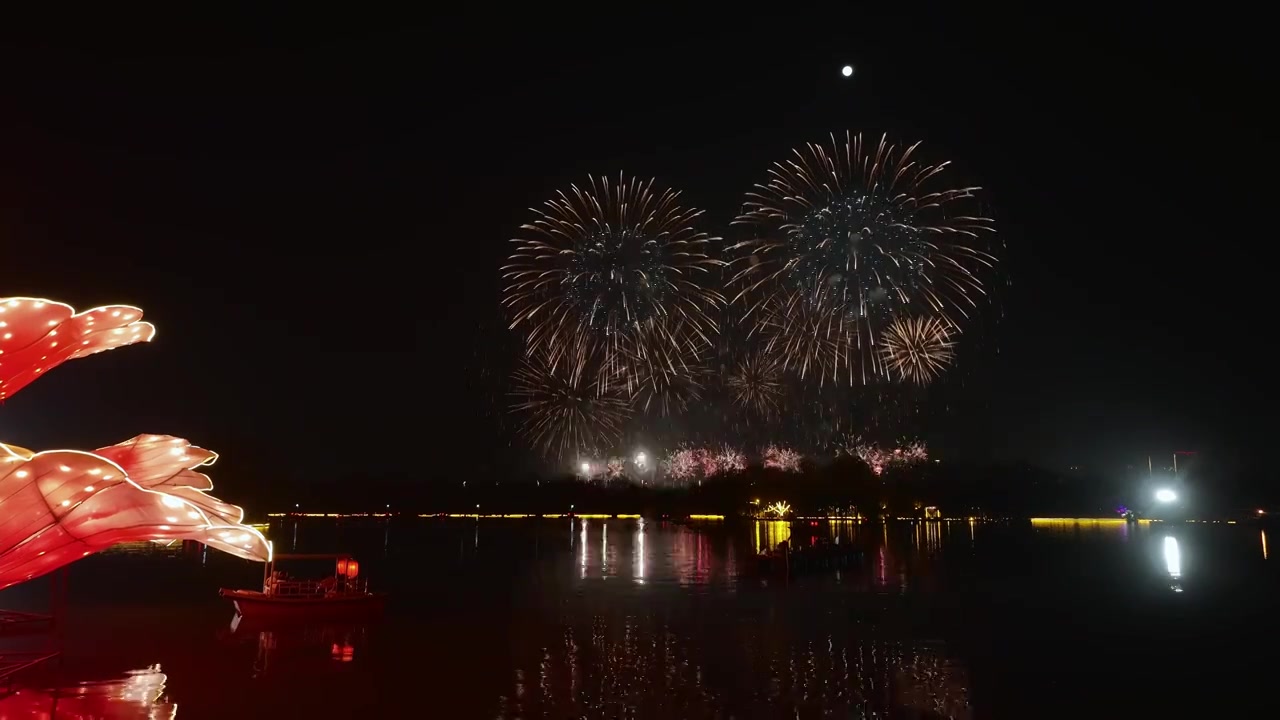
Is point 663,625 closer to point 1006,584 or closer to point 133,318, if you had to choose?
point 133,318

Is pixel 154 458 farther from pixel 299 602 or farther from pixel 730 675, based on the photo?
pixel 299 602

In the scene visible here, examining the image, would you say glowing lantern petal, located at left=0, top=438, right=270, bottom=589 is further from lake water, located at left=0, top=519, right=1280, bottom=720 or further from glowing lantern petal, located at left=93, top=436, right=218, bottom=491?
lake water, located at left=0, top=519, right=1280, bottom=720

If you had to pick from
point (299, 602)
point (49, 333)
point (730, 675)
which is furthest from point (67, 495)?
point (299, 602)

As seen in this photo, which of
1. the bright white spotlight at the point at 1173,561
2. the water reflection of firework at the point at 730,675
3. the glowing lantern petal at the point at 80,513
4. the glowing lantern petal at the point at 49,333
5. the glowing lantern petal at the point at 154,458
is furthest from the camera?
the bright white spotlight at the point at 1173,561

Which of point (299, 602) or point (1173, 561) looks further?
point (1173, 561)

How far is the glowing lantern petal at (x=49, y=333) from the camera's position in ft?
32.5

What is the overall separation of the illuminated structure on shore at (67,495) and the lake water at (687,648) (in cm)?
772

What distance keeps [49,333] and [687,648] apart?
17905mm

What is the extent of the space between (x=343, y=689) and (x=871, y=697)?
11.1 meters

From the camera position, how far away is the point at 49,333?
1021cm

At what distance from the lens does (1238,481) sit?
17988 cm

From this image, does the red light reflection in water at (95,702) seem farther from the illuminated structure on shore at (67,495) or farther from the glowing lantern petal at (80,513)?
the glowing lantern petal at (80,513)

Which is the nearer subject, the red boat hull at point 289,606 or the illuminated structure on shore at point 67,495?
the illuminated structure on shore at point 67,495

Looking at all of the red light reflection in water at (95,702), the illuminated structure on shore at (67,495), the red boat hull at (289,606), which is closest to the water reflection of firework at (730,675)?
the red light reflection in water at (95,702)
